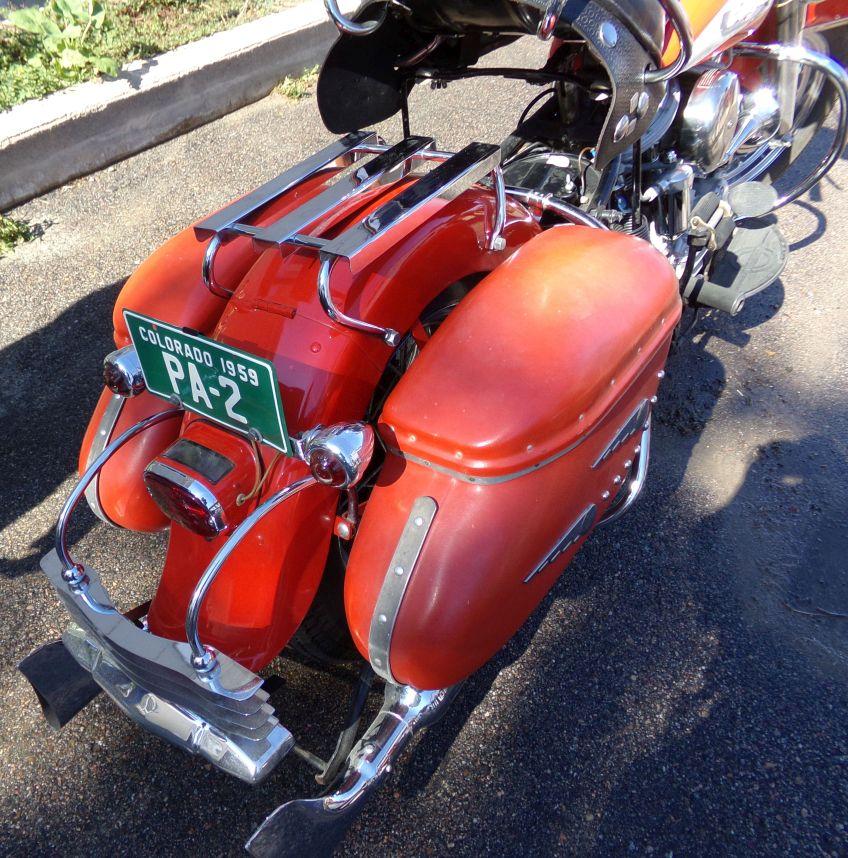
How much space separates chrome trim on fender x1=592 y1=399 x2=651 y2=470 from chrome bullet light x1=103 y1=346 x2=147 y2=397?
0.99 metres

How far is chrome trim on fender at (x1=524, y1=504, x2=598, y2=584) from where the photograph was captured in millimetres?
1468

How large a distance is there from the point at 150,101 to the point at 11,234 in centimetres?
122

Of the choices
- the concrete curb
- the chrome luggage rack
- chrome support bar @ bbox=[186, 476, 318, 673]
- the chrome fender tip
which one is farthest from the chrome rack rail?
the concrete curb

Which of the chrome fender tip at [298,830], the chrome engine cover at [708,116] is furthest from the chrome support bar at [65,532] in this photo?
the chrome engine cover at [708,116]

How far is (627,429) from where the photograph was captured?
5.46 feet

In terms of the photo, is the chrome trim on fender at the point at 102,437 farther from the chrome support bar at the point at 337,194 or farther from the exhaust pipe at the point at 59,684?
the chrome support bar at the point at 337,194

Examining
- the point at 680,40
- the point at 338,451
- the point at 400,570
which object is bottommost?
the point at 400,570

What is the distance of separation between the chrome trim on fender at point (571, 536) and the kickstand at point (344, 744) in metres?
0.47

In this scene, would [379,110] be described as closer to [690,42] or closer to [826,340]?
[690,42]

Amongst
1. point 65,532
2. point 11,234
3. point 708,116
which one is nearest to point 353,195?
point 65,532

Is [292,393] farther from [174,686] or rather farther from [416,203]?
[174,686]

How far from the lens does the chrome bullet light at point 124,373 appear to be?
5.05ft

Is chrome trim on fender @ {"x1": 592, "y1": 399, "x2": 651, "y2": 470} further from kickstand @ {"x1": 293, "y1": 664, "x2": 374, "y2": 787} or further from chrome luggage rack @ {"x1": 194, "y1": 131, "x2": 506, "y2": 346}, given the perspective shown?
kickstand @ {"x1": 293, "y1": 664, "x2": 374, "y2": 787}

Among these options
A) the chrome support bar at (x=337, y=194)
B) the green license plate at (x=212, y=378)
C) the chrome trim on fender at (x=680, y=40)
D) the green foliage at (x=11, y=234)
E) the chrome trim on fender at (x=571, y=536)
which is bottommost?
the green foliage at (x=11, y=234)
